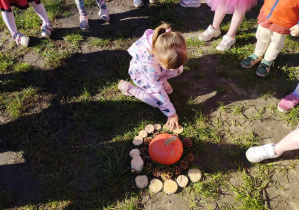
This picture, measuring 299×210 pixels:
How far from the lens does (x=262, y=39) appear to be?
3033 mm

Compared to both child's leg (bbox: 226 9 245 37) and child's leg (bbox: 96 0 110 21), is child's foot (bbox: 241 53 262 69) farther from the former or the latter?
child's leg (bbox: 96 0 110 21)

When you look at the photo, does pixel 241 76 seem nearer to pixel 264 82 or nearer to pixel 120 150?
pixel 264 82

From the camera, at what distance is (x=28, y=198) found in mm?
2309

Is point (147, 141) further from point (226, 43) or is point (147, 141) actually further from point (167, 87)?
point (226, 43)

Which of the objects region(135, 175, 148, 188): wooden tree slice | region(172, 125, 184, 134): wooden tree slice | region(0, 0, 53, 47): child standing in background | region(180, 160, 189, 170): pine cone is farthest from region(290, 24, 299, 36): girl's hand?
region(0, 0, 53, 47): child standing in background

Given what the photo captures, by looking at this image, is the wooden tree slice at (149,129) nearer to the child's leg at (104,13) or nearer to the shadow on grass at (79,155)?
the shadow on grass at (79,155)

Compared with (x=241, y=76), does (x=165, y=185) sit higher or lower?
lower

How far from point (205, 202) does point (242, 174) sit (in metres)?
0.50

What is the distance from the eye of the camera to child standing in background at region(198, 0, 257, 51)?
3.08m

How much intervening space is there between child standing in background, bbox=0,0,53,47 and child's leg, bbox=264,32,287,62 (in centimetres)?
327

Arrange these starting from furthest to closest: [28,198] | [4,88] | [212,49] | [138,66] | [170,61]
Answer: [212,49] → [4,88] → [138,66] → [28,198] → [170,61]

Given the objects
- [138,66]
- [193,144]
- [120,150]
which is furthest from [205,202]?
[138,66]

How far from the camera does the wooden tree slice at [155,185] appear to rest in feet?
7.50

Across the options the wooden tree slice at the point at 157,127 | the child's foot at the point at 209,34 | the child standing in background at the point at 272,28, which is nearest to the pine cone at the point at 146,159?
the wooden tree slice at the point at 157,127
